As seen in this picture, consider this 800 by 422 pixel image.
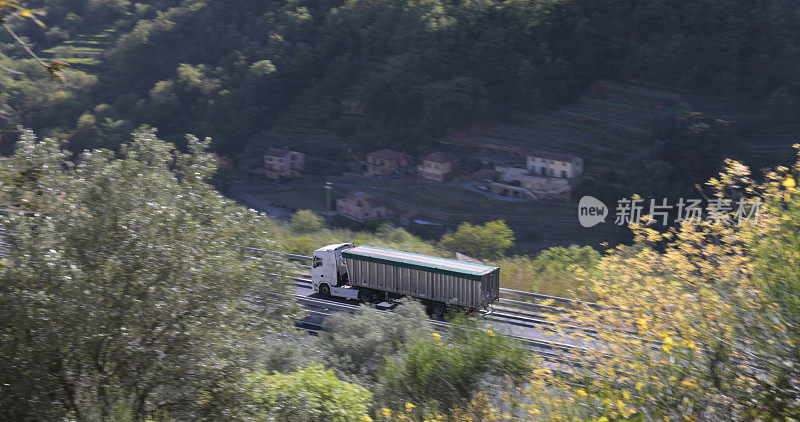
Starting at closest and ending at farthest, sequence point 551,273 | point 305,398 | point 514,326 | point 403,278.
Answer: point 305,398 < point 514,326 < point 403,278 < point 551,273

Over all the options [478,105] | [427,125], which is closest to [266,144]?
[427,125]

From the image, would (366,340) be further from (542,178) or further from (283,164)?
(283,164)

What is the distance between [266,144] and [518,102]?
850 inches

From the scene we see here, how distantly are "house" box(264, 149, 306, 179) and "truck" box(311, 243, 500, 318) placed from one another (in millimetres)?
32546

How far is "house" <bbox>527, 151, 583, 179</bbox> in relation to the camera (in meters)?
42.1

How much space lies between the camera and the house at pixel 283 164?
50.7m

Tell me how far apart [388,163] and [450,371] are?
38666mm

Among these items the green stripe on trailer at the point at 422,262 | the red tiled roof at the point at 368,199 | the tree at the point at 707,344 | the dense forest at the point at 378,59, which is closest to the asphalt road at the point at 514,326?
the green stripe on trailer at the point at 422,262

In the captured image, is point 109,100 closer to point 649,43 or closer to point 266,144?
point 266,144

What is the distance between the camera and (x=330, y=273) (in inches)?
739

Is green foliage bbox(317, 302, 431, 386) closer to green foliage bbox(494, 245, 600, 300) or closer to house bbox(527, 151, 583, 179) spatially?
green foliage bbox(494, 245, 600, 300)

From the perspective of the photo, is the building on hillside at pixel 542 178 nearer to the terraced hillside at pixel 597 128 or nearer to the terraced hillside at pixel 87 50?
the terraced hillside at pixel 597 128

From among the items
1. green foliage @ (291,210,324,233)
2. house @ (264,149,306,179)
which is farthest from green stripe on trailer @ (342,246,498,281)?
house @ (264,149,306,179)

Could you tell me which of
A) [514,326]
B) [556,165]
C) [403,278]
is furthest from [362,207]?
[514,326]
